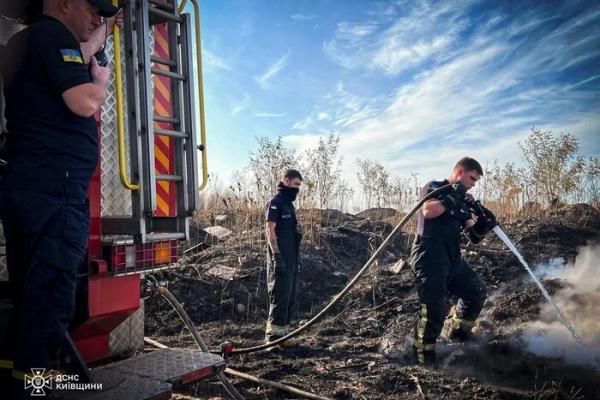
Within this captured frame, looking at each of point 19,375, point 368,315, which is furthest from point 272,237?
point 19,375

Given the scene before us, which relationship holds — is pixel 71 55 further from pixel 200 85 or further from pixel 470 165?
pixel 470 165

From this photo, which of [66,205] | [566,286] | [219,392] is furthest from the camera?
[566,286]

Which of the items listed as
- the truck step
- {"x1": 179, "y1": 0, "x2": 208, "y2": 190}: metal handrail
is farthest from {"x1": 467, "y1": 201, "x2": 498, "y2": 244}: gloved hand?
the truck step

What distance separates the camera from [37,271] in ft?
6.39

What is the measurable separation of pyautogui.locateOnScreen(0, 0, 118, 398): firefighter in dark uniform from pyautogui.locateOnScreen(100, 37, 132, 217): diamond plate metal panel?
45 cm

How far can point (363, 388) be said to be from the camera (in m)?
3.87

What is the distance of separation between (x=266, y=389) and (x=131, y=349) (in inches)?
52.6

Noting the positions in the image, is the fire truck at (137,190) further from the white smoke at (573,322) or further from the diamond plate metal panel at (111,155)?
the white smoke at (573,322)

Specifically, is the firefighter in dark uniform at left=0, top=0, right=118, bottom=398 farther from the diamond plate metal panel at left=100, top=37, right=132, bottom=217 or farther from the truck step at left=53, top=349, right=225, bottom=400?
the diamond plate metal panel at left=100, top=37, right=132, bottom=217

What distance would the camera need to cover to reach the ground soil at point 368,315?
12.8 feet

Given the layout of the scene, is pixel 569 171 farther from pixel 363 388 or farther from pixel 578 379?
pixel 363 388

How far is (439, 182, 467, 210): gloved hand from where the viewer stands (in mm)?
4535

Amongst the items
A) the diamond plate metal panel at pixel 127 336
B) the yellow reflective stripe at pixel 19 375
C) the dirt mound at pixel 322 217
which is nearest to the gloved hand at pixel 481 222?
the diamond plate metal panel at pixel 127 336

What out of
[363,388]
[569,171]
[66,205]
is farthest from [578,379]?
[569,171]
